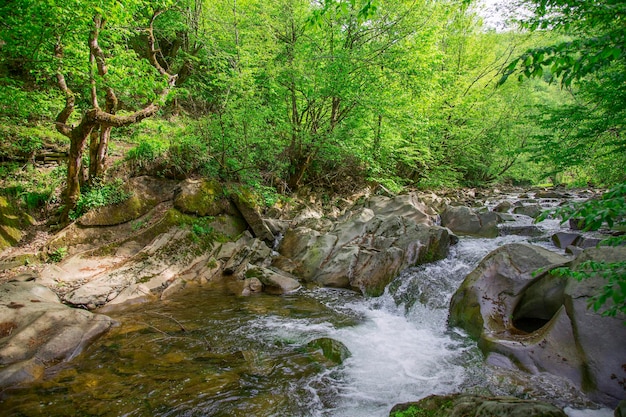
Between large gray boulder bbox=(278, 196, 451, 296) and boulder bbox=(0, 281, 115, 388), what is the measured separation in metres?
5.50

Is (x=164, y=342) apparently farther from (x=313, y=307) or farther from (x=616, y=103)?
(x=616, y=103)

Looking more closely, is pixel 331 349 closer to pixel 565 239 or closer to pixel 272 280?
pixel 272 280

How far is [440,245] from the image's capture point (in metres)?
9.15

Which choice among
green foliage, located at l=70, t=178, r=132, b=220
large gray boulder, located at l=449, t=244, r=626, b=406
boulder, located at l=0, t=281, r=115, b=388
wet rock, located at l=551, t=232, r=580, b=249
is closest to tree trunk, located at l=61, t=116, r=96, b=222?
green foliage, located at l=70, t=178, r=132, b=220

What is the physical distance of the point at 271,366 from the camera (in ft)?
16.6

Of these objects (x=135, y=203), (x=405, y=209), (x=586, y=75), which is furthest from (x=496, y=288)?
(x=135, y=203)

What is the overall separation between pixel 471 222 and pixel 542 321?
6.58 m

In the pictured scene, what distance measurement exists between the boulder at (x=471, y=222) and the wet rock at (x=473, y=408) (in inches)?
334

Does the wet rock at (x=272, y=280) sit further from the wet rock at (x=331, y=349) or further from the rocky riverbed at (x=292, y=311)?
the wet rock at (x=331, y=349)

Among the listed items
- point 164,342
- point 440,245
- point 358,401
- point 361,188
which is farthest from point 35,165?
point 361,188

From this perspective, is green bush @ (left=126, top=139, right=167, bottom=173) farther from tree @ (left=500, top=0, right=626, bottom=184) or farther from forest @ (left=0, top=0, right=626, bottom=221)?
tree @ (left=500, top=0, right=626, bottom=184)

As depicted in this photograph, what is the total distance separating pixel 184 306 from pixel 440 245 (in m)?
7.04

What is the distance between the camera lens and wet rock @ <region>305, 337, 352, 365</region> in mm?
5234

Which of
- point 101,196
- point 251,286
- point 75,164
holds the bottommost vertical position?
point 251,286
